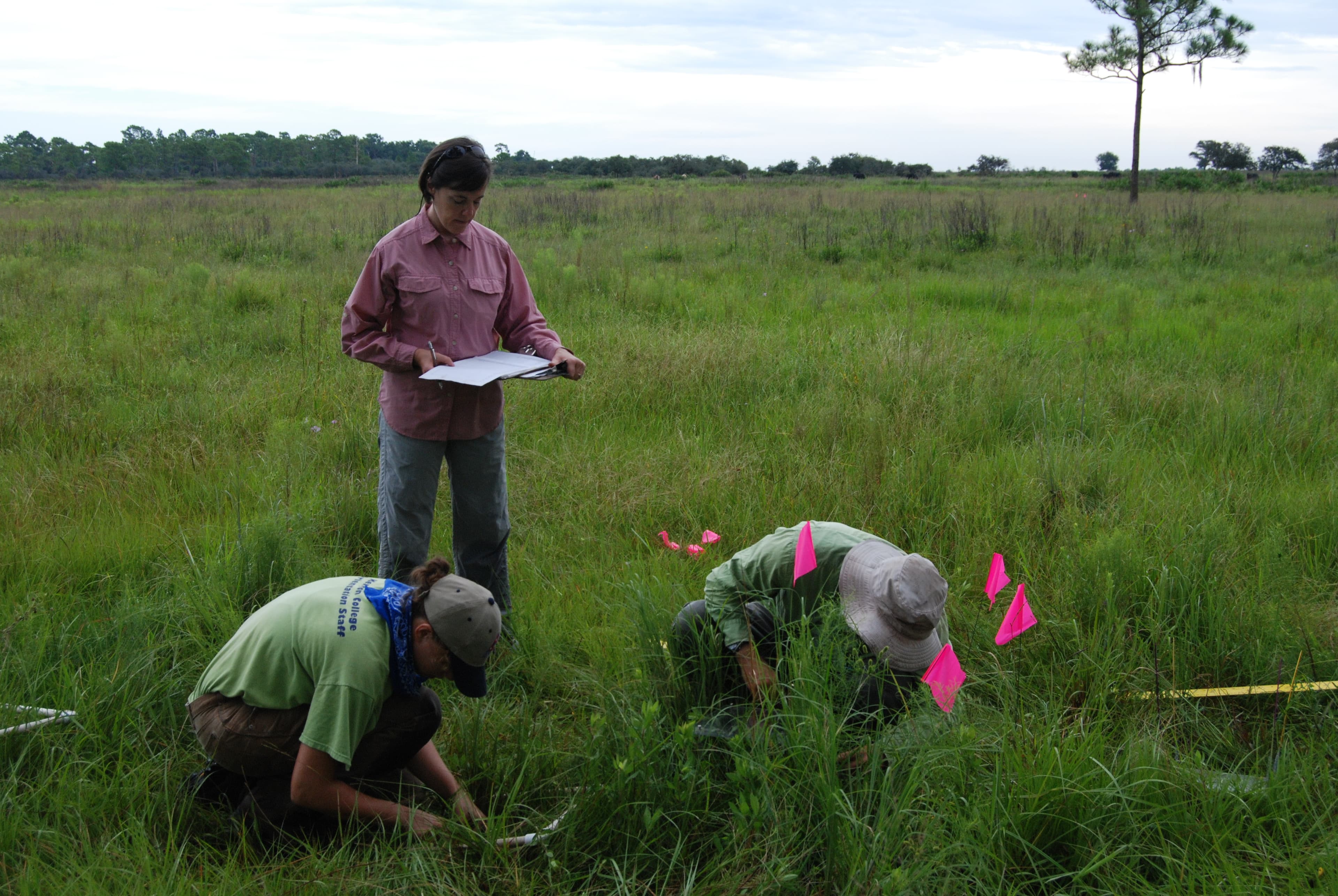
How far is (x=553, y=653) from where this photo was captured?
9.94ft

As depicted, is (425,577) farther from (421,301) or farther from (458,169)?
(458,169)

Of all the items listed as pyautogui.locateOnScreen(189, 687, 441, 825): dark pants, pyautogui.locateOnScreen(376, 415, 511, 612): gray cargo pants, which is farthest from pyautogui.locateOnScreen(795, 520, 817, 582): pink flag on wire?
pyautogui.locateOnScreen(376, 415, 511, 612): gray cargo pants

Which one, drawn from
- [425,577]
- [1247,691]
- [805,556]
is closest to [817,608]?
[805,556]

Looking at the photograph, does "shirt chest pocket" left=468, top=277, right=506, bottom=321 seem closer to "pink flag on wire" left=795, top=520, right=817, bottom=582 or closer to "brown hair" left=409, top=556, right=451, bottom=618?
"brown hair" left=409, top=556, right=451, bottom=618

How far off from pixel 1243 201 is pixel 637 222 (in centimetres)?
1315

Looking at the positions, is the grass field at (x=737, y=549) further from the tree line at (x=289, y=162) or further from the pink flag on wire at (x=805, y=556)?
the tree line at (x=289, y=162)

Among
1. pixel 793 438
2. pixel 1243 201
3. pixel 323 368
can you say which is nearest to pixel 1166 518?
pixel 793 438

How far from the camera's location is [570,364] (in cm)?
305

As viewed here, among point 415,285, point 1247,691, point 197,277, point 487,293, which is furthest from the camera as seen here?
point 197,277

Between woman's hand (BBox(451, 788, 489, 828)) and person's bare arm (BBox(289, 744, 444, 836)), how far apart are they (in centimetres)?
6

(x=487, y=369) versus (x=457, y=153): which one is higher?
(x=457, y=153)

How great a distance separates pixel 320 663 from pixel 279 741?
10.1 inches

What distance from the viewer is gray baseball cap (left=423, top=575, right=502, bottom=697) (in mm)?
2123

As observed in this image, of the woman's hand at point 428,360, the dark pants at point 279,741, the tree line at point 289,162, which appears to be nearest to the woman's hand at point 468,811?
the dark pants at point 279,741
